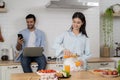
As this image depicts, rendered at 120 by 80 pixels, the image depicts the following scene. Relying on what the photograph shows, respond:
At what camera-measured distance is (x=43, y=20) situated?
14.8 ft

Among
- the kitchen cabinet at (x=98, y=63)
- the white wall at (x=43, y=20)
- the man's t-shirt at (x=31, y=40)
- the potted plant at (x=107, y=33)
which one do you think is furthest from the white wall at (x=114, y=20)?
the man's t-shirt at (x=31, y=40)

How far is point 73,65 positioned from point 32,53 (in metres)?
1.45

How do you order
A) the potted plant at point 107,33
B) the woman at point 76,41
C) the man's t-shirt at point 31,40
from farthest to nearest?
the potted plant at point 107,33
the man's t-shirt at point 31,40
the woman at point 76,41

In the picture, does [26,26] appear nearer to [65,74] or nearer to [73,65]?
[73,65]

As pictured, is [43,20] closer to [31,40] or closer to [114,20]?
[31,40]

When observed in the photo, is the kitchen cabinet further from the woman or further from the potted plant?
the woman

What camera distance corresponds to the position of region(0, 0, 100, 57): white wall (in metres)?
4.37

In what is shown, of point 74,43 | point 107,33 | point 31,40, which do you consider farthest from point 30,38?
point 107,33

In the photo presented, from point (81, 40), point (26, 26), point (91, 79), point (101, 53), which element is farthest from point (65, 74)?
point (101, 53)

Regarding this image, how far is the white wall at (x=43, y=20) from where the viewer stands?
4.37 meters

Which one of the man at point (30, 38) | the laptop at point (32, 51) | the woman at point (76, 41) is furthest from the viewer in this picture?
the man at point (30, 38)

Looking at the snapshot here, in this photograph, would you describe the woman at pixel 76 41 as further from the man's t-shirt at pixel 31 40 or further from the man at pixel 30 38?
the man's t-shirt at pixel 31 40

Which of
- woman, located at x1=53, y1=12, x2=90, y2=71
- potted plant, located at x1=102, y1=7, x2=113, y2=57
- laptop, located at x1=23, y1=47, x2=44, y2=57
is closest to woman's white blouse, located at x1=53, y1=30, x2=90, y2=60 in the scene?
woman, located at x1=53, y1=12, x2=90, y2=71

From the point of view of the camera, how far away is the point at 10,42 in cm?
439
